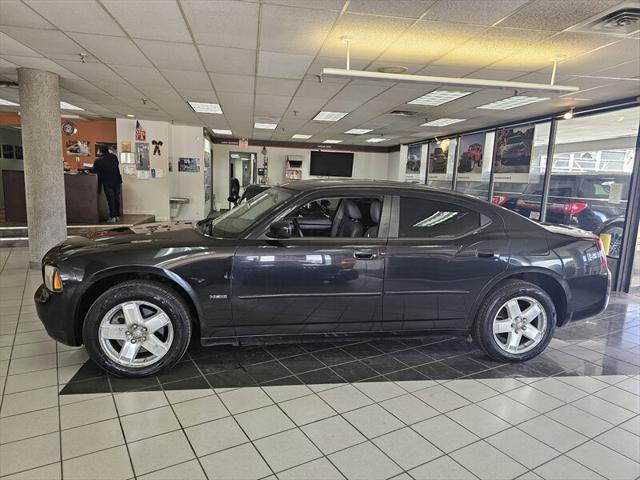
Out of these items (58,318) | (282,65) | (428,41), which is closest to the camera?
(58,318)

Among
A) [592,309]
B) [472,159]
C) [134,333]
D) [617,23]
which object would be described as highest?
[617,23]

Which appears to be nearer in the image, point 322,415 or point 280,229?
point 322,415

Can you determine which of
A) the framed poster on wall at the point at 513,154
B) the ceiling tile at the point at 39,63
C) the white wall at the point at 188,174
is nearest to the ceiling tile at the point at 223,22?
the ceiling tile at the point at 39,63

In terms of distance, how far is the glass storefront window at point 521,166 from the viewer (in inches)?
303

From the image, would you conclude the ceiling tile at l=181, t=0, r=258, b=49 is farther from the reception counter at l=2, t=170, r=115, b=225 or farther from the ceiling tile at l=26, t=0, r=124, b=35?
the reception counter at l=2, t=170, r=115, b=225

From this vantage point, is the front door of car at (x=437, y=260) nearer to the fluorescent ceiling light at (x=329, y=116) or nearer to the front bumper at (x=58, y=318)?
the front bumper at (x=58, y=318)

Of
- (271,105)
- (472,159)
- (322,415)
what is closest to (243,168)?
(271,105)

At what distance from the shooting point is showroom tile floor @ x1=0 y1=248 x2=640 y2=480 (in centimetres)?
196

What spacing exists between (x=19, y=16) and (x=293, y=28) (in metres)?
2.45

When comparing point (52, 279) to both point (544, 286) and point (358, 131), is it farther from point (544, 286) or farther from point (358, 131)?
point (358, 131)

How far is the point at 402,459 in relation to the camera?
2033 millimetres

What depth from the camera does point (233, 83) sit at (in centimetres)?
587

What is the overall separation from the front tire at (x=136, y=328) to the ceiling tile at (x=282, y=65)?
9.77ft

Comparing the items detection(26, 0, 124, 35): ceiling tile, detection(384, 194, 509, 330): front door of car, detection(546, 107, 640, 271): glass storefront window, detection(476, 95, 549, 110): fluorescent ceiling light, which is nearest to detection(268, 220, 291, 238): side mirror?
detection(384, 194, 509, 330): front door of car
